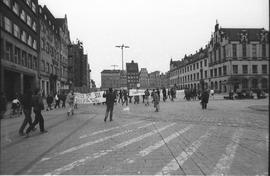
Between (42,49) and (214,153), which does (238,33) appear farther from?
(214,153)

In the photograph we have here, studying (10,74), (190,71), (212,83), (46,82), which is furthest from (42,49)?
(190,71)

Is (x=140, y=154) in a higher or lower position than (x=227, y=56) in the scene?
lower

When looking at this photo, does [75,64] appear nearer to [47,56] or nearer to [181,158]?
[47,56]

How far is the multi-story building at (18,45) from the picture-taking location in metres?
25.4

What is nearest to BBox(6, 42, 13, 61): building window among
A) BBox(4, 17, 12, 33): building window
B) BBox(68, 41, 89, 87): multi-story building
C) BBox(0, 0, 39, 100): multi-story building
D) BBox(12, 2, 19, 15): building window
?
BBox(0, 0, 39, 100): multi-story building

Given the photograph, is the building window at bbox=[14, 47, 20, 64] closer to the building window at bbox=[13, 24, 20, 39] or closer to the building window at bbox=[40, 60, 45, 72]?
the building window at bbox=[13, 24, 20, 39]

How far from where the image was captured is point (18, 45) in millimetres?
29031

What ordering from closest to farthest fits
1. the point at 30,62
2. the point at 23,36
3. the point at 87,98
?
the point at 87,98
the point at 23,36
the point at 30,62

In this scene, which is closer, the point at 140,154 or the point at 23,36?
the point at 140,154

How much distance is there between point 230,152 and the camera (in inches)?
231

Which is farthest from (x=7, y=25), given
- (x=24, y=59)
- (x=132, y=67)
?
(x=132, y=67)

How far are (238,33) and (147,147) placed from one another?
67163 mm

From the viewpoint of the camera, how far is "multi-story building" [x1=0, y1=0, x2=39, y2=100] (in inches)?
999

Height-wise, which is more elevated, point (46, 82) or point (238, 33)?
point (238, 33)
